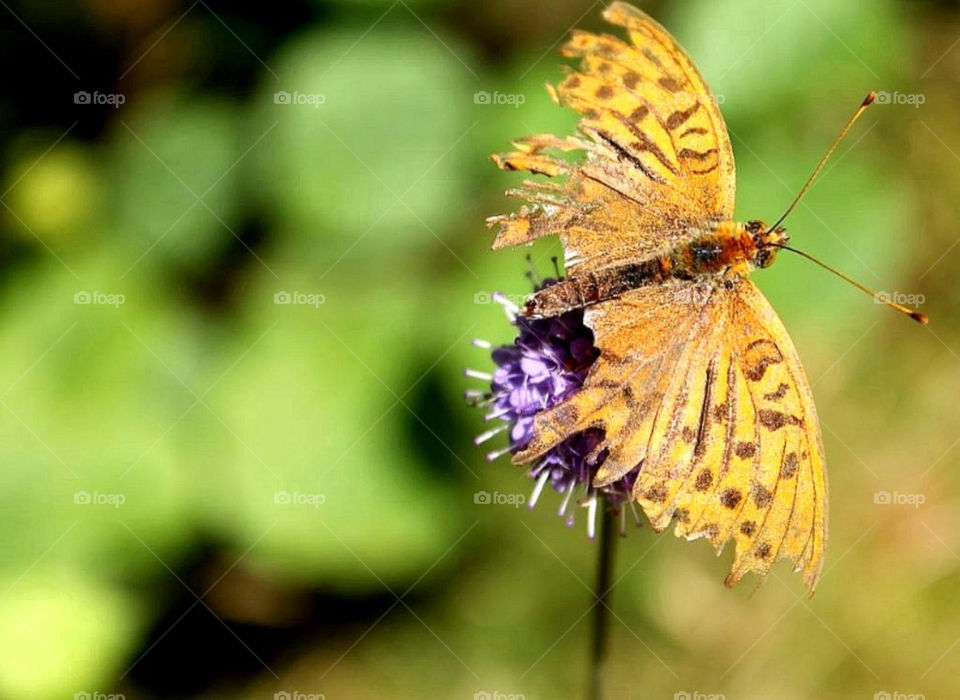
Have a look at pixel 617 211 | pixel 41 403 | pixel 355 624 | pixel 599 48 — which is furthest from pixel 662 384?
pixel 41 403

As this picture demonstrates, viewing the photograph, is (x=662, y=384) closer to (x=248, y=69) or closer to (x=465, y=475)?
(x=465, y=475)

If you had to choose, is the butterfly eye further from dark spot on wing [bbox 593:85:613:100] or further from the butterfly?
dark spot on wing [bbox 593:85:613:100]

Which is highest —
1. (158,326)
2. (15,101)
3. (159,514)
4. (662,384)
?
(15,101)

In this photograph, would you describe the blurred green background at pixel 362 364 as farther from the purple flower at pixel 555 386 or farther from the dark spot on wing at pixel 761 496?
the dark spot on wing at pixel 761 496
